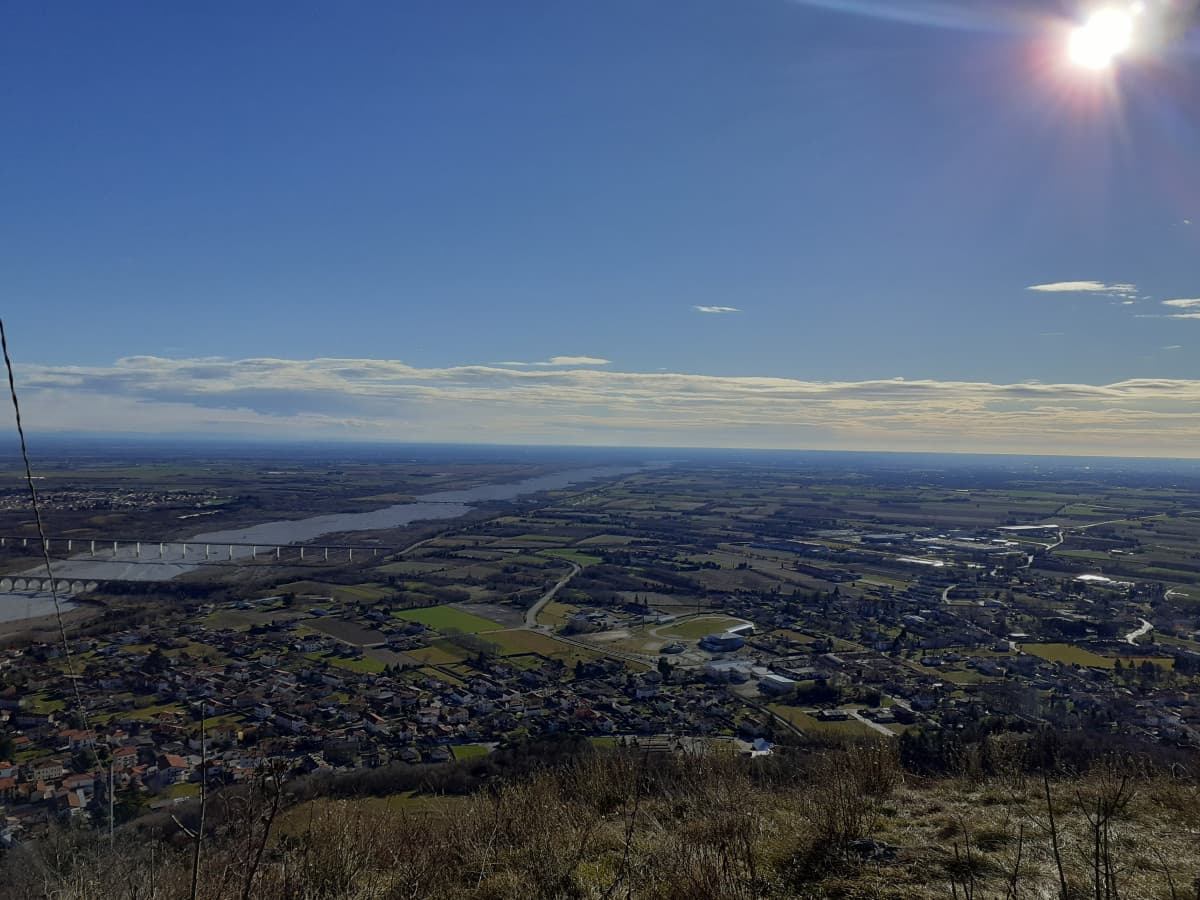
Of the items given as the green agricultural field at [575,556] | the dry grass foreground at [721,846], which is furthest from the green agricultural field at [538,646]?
the dry grass foreground at [721,846]

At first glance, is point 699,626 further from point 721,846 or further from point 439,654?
point 721,846

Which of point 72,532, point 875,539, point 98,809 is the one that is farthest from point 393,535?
point 98,809

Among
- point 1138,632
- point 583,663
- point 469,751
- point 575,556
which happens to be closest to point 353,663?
point 583,663

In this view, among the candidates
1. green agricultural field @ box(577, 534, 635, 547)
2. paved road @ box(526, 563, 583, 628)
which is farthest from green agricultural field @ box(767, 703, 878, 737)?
green agricultural field @ box(577, 534, 635, 547)

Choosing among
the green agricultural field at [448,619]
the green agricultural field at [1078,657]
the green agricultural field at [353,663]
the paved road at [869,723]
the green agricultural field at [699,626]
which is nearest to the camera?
the paved road at [869,723]

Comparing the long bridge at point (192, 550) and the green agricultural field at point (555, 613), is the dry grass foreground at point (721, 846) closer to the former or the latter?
the green agricultural field at point (555, 613)

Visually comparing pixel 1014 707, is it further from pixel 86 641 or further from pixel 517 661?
pixel 86 641

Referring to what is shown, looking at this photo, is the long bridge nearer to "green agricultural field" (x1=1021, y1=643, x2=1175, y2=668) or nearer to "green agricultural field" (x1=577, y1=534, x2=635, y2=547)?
"green agricultural field" (x1=577, y1=534, x2=635, y2=547)
